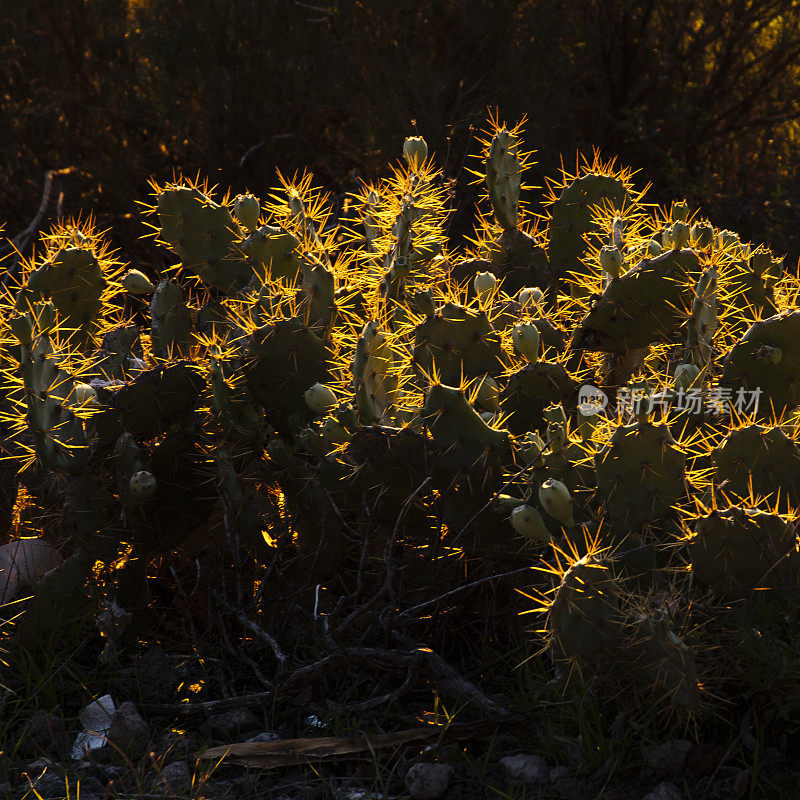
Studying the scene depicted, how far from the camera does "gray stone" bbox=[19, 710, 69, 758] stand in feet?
7.86

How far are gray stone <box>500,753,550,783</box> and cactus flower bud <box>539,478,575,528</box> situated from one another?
1.85ft

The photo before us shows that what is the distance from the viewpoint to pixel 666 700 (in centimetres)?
223

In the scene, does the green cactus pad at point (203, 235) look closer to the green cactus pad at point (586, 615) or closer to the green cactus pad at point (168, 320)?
the green cactus pad at point (168, 320)

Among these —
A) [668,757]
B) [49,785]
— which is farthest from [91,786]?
[668,757]

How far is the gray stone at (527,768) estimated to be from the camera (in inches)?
85.2

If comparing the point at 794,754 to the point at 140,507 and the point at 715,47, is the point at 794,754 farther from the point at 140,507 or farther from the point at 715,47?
the point at 715,47

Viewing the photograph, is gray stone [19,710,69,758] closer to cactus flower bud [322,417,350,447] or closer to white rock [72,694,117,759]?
white rock [72,694,117,759]

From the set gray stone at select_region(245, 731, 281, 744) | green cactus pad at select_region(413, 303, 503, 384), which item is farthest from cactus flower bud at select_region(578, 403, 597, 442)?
gray stone at select_region(245, 731, 281, 744)

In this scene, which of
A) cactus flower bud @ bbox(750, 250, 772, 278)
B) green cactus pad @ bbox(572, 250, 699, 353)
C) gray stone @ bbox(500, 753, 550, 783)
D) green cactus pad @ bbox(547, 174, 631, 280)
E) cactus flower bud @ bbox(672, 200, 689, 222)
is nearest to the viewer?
gray stone @ bbox(500, 753, 550, 783)

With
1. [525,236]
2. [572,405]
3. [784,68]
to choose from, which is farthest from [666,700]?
[784,68]

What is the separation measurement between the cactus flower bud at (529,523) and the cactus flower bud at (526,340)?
1.88ft

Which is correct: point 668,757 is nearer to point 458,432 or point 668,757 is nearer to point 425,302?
point 458,432

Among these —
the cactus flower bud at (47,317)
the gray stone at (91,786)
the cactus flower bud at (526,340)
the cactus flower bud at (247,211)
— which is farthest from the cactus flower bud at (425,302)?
the gray stone at (91,786)

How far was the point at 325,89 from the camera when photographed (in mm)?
6496
